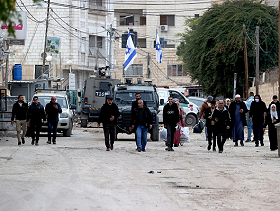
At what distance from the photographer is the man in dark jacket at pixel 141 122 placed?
62.9 ft

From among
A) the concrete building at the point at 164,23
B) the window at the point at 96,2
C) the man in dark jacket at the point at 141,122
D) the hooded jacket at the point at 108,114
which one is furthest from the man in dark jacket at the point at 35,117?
the concrete building at the point at 164,23

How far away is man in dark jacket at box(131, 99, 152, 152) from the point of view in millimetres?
19172

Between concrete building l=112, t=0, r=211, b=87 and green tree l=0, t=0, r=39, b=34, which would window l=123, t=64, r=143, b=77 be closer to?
concrete building l=112, t=0, r=211, b=87

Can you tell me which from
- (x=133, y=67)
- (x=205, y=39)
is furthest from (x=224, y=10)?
(x=133, y=67)

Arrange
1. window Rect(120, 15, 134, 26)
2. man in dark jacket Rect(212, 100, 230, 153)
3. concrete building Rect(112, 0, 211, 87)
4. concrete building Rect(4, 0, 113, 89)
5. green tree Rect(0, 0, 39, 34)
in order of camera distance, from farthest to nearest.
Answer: window Rect(120, 15, 134, 26)
concrete building Rect(112, 0, 211, 87)
concrete building Rect(4, 0, 113, 89)
man in dark jacket Rect(212, 100, 230, 153)
green tree Rect(0, 0, 39, 34)

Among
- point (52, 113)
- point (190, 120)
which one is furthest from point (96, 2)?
point (52, 113)

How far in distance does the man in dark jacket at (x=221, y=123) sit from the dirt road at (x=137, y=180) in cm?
53

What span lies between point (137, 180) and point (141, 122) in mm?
7222

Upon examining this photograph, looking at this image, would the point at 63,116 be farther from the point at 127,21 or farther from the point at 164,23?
the point at 127,21

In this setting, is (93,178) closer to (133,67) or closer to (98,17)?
(98,17)

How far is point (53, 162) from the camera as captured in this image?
15570 mm

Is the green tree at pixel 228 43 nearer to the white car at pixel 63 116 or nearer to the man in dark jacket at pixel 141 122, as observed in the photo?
the white car at pixel 63 116

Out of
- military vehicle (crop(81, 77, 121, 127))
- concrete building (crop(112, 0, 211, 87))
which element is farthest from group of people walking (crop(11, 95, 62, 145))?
concrete building (crop(112, 0, 211, 87))

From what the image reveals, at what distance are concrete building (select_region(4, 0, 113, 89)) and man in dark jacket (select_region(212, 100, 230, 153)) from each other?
31.7 m
